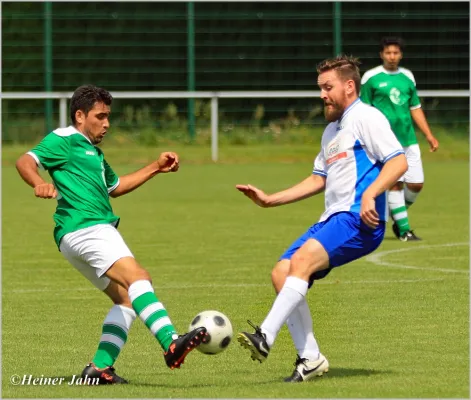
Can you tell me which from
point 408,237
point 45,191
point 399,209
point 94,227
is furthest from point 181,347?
point 408,237

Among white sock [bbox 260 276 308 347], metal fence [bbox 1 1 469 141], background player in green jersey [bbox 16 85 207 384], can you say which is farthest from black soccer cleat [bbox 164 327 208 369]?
metal fence [bbox 1 1 469 141]

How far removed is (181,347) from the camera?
21.9ft

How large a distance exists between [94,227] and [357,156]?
1.52m

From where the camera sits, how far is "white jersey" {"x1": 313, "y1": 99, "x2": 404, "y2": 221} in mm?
7129

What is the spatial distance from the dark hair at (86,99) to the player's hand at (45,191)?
2.11ft

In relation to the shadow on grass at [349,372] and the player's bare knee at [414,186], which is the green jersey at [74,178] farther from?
the player's bare knee at [414,186]

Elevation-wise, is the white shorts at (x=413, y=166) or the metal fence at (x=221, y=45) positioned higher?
the metal fence at (x=221, y=45)

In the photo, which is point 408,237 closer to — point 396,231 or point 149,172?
point 396,231

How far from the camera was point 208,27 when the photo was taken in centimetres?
2967

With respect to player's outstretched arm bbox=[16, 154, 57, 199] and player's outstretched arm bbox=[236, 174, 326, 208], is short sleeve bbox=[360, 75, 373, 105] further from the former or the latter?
player's outstretched arm bbox=[16, 154, 57, 199]

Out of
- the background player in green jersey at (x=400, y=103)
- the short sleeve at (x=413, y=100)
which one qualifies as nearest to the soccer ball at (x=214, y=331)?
the background player in green jersey at (x=400, y=103)

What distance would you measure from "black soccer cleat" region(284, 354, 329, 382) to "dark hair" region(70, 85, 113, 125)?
1833mm

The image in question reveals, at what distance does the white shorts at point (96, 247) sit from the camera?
6973mm

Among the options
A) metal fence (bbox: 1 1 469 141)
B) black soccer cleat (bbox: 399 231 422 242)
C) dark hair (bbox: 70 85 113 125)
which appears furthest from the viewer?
metal fence (bbox: 1 1 469 141)
